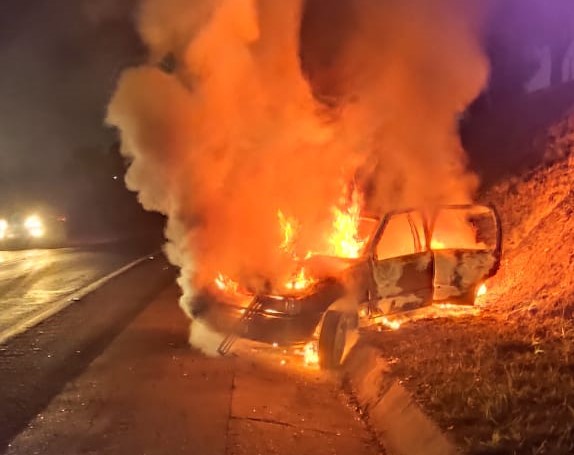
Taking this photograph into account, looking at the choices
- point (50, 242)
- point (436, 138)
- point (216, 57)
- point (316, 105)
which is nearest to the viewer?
point (216, 57)

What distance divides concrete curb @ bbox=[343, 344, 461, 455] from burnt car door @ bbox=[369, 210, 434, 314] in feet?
3.68

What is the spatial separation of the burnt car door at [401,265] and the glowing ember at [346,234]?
0.49 metres

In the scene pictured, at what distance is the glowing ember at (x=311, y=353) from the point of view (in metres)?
8.27

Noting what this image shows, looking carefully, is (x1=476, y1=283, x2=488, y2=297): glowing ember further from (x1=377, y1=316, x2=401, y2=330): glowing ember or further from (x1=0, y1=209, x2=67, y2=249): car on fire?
(x1=0, y1=209, x2=67, y2=249): car on fire

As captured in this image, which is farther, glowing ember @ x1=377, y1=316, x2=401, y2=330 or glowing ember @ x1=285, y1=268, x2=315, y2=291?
glowing ember @ x1=377, y1=316, x2=401, y2=330

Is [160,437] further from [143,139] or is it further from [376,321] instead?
[143,139]

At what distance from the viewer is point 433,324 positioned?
8.86m

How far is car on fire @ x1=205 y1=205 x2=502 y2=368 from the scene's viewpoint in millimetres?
8312

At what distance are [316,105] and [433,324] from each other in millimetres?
3850

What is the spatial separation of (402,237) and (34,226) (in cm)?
1754

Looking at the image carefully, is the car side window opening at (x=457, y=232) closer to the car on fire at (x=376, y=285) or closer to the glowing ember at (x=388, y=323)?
the car on fire at (x=376, y=285)

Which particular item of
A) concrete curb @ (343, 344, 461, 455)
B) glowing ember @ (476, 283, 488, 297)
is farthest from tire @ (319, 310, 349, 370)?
glowing ember @ (476, 283, 488, 297)

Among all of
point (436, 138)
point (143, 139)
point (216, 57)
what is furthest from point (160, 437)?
point (436, 138)

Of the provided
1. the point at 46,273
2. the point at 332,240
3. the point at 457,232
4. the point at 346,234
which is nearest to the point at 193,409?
the point at 332,240
